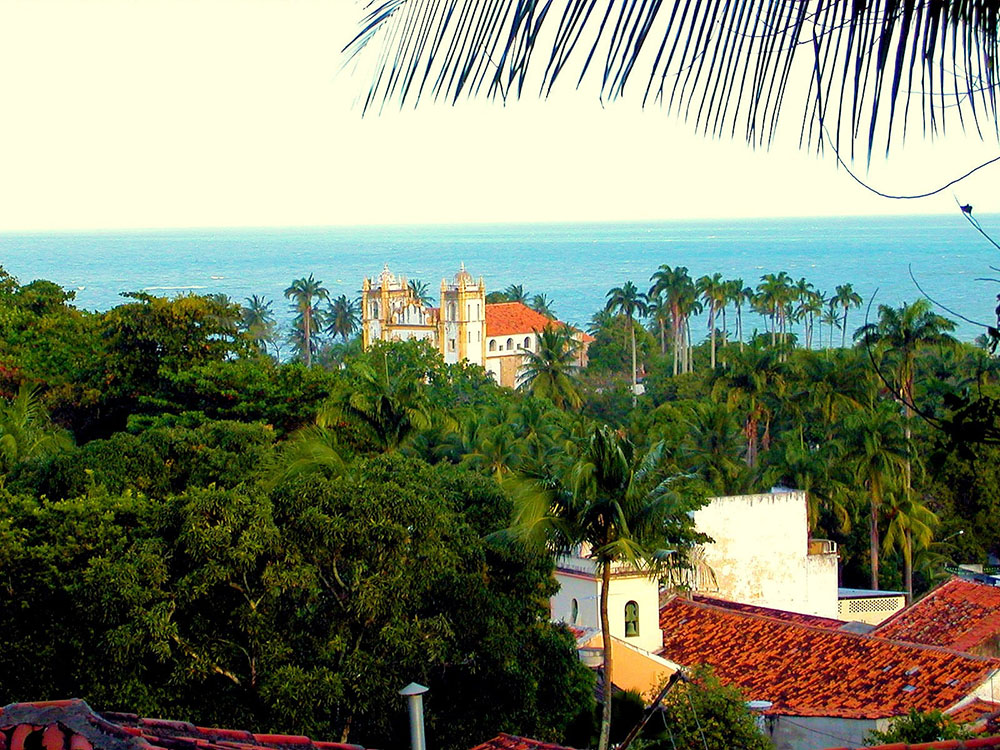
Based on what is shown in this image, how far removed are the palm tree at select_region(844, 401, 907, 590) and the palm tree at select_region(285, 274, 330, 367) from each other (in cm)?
6519

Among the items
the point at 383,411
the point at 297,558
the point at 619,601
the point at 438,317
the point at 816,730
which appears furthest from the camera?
the point at 438,317

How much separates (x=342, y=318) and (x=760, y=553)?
77348 millimetres

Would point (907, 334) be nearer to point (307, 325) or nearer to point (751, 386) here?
point (751, 386)

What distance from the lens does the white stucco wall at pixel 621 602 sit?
22.4 meters

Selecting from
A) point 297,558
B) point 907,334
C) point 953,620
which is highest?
point 297,558

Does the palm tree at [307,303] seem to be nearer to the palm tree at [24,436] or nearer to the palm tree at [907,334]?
the palm tree at [907,334]

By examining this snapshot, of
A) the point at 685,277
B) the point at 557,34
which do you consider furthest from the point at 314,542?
the point at 685,277

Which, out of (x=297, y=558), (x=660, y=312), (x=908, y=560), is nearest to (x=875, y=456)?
(x=908, y=560)

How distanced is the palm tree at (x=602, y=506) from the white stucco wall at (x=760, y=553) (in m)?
11.4

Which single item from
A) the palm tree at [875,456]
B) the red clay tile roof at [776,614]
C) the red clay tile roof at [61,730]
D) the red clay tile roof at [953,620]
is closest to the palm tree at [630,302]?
the palm tree at [875,456]

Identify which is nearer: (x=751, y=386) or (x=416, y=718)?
(x=416, y=718)

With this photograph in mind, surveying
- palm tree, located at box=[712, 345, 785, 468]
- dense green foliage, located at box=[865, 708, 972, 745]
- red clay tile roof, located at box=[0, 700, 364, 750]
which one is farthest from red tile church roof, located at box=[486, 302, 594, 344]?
red clay tile roof, located at box=[0, 700, 364, 750]

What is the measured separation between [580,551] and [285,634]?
10055 mm

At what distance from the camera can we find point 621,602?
22.5 metres
